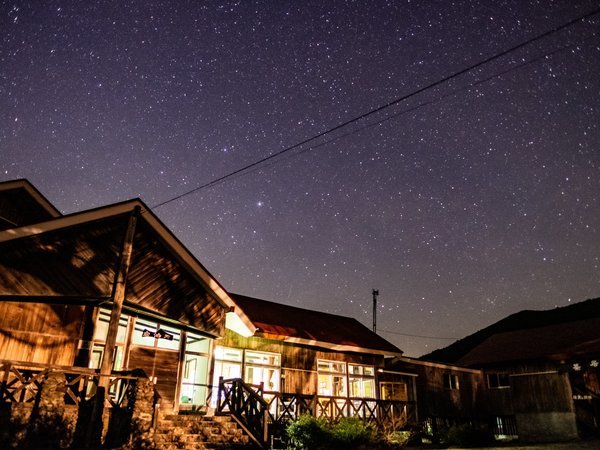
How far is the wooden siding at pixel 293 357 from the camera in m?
19.9

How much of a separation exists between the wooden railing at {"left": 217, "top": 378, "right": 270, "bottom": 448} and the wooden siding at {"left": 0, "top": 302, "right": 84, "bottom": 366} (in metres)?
5.24

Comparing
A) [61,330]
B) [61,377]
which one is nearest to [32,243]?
[61,330]

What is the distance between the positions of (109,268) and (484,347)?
97.7 ft

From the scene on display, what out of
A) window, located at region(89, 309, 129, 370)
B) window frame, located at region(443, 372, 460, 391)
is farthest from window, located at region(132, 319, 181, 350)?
window frame, located at region(443, 372, 460, 391)

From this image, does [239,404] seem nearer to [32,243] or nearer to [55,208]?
[32,243]

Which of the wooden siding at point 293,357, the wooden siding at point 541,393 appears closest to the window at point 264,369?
the wooden siding at point 293,357

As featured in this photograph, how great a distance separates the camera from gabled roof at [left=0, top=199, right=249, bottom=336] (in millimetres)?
12789

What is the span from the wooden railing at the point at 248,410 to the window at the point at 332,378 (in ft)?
23.4

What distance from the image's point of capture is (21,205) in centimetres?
1814

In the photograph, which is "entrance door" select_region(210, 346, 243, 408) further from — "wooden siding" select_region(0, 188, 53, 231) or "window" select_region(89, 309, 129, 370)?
"wooden siding" select_region(0, 188, 53, 231)

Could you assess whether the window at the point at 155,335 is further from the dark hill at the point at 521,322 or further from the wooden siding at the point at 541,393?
the dark hill at the point at 521,322

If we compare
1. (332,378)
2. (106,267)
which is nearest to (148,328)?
(106,267)

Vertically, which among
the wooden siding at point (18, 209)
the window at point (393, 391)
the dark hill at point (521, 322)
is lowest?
the window at point (393, 391)

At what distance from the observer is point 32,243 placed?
1315cm
